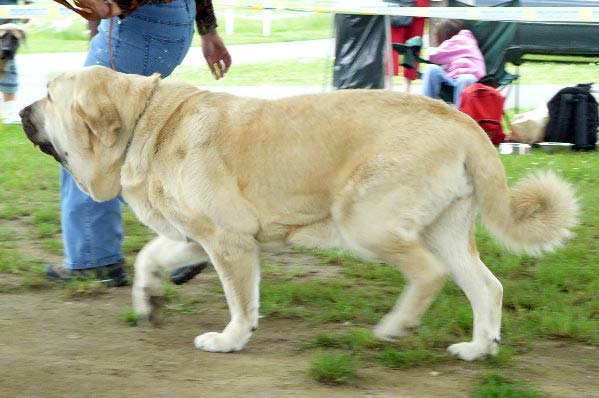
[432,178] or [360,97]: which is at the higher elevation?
[360,97]

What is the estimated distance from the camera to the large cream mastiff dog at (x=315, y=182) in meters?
3.99

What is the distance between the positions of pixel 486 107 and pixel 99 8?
630 cm

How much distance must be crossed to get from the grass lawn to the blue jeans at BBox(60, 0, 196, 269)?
23 cm

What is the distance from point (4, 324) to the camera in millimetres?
4582

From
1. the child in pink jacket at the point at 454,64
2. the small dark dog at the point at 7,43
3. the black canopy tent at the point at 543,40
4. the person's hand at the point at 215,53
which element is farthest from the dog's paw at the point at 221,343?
the black canopy tent at the point at 543,40

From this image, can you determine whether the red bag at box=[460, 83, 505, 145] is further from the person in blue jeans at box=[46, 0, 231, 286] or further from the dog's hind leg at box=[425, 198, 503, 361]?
the dog's hind leg at box=[425, 198, 503, 361]

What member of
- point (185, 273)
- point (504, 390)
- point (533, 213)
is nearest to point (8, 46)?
point (185, 273)

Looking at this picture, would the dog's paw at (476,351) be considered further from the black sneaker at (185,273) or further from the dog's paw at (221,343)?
the black sneaker at (185,273)

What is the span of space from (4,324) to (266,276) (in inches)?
63.4

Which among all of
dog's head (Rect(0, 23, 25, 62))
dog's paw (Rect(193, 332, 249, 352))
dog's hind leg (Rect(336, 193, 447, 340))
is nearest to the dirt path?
dog's paw (Rect(193, 332, 249, 352))

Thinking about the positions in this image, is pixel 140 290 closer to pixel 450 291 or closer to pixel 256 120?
pixel 256 120

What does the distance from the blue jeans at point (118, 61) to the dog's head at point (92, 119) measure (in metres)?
0.52

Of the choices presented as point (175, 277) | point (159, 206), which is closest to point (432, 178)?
point (159, 206)

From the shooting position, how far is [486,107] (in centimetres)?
1005
